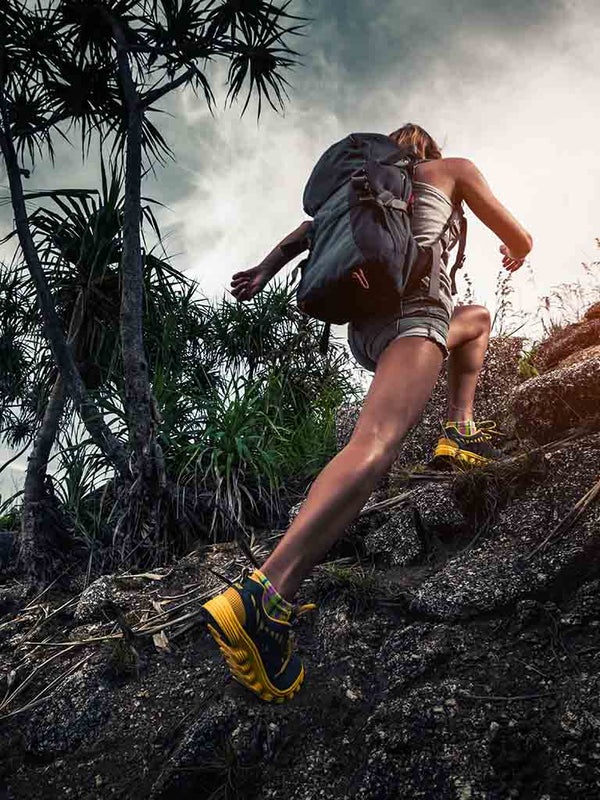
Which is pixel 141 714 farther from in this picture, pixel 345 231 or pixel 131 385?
pixel 131 385

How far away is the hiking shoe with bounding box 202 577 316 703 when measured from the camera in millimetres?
1409

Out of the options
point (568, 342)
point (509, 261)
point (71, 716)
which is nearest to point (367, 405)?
point (509, 261)

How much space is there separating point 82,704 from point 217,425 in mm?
2304

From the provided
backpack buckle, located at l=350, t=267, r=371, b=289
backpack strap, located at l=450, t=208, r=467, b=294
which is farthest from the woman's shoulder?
backpack buckle, located at l=350, t=267, r=371, b=289

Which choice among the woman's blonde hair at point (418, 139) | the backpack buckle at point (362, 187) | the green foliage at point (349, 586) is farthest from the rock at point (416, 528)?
the woman's blonde hair at point (418, 139)

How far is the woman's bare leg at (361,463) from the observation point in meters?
1.48

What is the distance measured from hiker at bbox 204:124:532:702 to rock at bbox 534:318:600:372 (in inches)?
48.6

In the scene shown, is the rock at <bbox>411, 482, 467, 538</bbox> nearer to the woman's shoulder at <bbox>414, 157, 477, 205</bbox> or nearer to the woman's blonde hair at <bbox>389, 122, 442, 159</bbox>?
the woman's shoulder at <bbox>414, 157, 477, 205</bbox>

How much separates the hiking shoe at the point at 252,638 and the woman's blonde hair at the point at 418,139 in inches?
62.6

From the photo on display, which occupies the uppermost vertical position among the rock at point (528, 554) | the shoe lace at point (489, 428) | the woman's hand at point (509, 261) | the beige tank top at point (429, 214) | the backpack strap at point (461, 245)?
the beige tank top at point (429, 214)

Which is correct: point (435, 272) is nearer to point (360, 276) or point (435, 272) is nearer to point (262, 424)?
point (360, 276)

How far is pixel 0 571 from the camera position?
4.37m

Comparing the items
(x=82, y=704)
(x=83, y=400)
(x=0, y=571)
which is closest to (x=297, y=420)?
(x=83, y=400)

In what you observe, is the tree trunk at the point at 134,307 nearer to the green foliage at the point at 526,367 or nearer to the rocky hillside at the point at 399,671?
the rocky hillside at the point at 399,671
